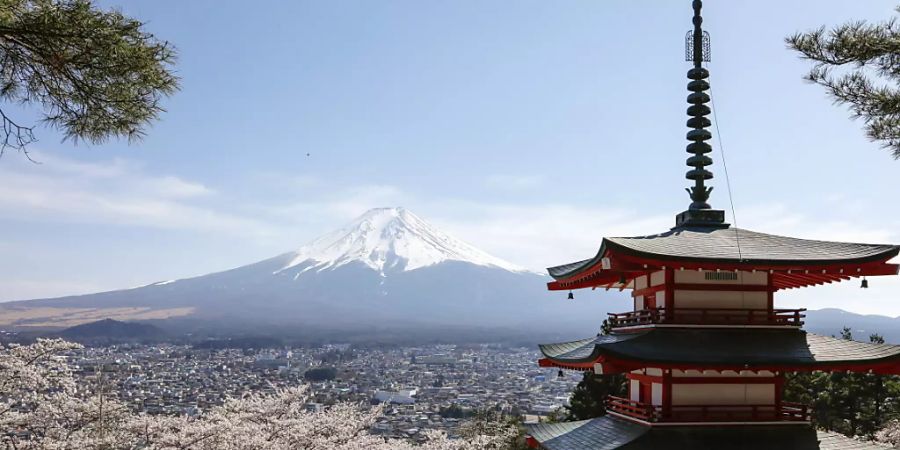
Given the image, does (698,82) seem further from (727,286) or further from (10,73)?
(10,73)

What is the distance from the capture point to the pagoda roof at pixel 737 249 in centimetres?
1045

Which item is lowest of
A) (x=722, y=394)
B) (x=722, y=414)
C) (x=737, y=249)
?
(x=722, y=414)

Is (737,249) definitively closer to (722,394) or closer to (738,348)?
(738,348)

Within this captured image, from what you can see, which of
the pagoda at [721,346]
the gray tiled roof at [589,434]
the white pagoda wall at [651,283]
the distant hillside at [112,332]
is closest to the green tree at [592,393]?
the gray tiled roof at [589,434]

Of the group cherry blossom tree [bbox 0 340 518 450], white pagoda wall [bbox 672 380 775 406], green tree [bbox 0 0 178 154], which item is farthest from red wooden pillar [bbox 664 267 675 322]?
cherry blossom tree [bbox 0 340 518 450]

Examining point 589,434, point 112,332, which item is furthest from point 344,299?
point 589,434

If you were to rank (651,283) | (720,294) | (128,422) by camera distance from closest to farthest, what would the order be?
(720,294) → (651,283) → (128,422)

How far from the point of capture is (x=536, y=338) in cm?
12925

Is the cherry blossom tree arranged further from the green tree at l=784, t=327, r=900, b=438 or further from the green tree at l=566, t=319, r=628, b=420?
the green tree at l=784, t=327, r=900, b=438

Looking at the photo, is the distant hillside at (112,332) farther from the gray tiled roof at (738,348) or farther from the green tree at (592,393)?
the gray tiled roof at (738,348)

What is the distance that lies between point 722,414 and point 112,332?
3395 inches

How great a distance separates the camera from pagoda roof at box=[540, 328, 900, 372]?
10234 mm

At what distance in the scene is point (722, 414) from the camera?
10773mm

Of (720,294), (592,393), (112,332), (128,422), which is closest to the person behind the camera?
(720,294)
